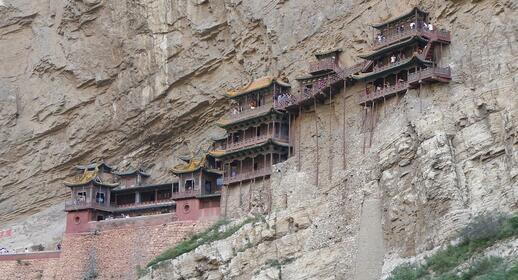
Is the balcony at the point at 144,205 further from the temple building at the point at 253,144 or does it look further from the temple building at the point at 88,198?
the temple building at the point at 253,144

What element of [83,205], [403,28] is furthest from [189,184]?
[403,28]

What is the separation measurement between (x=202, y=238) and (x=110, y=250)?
5.61 m

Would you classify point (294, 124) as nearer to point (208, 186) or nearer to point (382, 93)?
point (208, 186)

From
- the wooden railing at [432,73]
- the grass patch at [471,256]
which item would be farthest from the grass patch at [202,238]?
the grass patch at [471,256]

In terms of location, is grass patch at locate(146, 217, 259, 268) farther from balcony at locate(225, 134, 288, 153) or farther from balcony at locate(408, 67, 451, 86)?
balcony at locate(408, 67, 451, 86)

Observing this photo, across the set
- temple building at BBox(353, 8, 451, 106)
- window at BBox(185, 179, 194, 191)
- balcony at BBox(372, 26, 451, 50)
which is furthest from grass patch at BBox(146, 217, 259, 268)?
balcony at BBox(372, 26, 451, 50)

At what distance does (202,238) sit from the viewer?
4044cm

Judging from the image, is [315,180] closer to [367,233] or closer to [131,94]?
[367,233]

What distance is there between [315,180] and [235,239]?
3.86 meters

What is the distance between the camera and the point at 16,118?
53250mm

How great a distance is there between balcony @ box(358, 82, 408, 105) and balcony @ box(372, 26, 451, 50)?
6.09ft

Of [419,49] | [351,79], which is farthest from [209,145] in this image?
[419,49]

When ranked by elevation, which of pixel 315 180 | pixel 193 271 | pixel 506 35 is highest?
pixel 506 35

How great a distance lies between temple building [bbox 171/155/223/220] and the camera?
43.4 m
